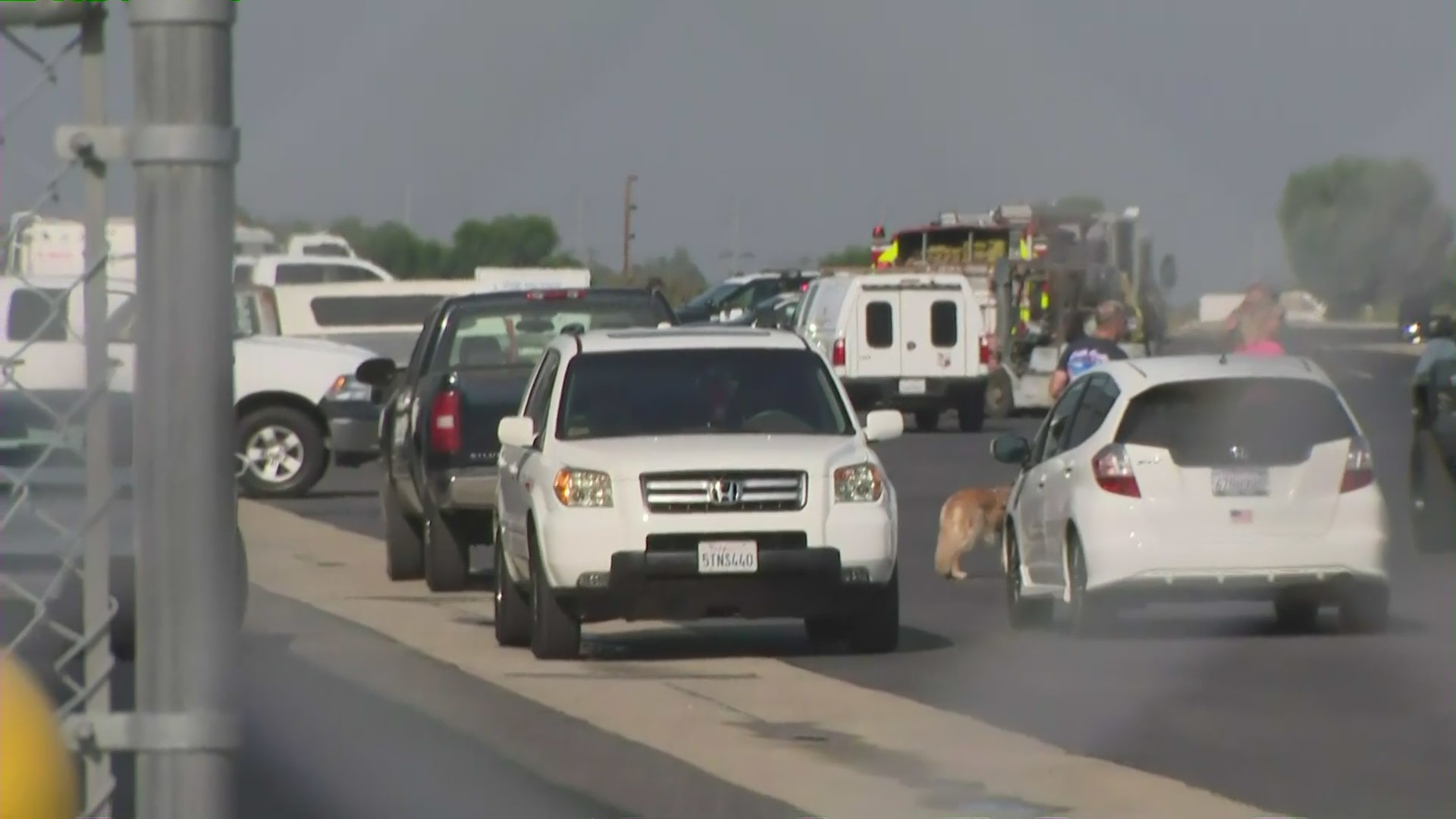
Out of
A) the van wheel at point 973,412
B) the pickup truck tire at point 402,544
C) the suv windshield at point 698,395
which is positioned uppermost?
the suv windshield at point 698,395

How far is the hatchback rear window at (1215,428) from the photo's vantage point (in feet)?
39.0

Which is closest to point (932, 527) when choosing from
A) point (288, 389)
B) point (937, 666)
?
point (288, 389)

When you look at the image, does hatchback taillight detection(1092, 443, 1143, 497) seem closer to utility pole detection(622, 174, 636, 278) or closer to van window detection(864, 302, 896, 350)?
utility pole detection(622, 174, 636, 278)

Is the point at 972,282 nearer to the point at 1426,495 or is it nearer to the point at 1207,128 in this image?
the point at 1426,495

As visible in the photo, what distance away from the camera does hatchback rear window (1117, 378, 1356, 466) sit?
11875 mm

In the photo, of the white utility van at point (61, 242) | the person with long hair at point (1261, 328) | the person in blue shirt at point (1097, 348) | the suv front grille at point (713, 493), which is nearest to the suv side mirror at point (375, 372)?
the person in blue shirt at point (1097, 348)

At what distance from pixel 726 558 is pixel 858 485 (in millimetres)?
754

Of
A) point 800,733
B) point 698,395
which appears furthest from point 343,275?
point 800,733

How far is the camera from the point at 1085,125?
330 cm

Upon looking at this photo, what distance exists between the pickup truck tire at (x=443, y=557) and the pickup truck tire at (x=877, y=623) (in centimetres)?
376

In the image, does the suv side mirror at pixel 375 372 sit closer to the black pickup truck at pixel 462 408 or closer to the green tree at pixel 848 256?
the black pickup truck at pixel 462 408

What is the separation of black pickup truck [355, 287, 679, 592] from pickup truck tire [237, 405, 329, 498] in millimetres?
5595

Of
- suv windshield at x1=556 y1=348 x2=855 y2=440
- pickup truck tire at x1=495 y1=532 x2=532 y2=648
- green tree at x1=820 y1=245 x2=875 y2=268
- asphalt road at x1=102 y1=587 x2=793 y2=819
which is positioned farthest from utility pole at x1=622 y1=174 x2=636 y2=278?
pickup truck tire at x1=495 y1=532 x2=532 y2=648

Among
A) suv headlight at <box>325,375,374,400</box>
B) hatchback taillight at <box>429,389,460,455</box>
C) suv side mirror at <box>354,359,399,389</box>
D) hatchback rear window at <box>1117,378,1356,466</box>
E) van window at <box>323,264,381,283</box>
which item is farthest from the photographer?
van window at <box>323,264,381,283</box>
